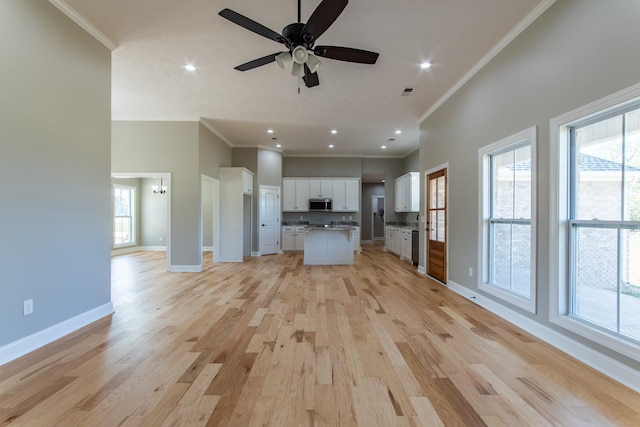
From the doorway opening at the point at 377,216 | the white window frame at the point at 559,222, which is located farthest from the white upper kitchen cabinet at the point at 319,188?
the white window frame at the point at 559,222

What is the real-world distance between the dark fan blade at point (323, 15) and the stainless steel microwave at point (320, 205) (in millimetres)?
6888

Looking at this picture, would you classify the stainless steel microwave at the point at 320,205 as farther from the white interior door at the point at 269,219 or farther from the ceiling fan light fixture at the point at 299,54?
→ the ceiling fan light fixture at the point at 299,54

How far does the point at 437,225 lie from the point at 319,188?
15.9 feet

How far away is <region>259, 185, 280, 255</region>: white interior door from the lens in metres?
8.37

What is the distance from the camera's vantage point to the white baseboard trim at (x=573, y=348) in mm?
1964

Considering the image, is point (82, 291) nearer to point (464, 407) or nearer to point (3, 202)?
point (3, 202)

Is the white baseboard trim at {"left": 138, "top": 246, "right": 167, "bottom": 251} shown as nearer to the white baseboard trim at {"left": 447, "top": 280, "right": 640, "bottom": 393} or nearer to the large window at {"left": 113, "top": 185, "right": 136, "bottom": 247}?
the large window at {"left": 113, "top": 185, "right": 136, "bottom": 247}

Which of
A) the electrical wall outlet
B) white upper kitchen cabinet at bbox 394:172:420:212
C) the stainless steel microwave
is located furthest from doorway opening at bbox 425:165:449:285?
the electrical wall outlet

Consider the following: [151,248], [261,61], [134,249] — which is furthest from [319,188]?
[261,61]

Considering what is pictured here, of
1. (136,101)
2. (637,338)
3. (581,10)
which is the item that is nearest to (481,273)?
(637,338)

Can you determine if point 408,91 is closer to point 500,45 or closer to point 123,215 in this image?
point 500,45

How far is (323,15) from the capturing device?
7.54ft

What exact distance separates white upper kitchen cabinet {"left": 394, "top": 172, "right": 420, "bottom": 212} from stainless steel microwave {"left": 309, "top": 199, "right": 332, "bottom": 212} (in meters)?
2.29

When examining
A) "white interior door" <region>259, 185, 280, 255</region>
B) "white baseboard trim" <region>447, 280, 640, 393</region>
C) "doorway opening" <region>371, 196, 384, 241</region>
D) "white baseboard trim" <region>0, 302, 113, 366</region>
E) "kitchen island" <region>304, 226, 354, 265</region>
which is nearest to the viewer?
"white baseboard trim" <region>447, 280, 640, 393</region>
